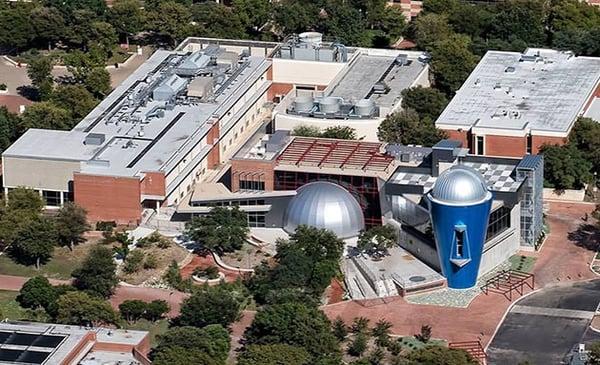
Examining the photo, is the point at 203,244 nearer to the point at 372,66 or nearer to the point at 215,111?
the point at 215,111

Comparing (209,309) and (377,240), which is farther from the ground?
(209,309)

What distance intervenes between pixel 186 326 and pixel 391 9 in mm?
54892

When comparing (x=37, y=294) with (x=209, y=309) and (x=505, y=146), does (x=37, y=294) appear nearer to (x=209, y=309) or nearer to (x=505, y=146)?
(x=209, y=309)

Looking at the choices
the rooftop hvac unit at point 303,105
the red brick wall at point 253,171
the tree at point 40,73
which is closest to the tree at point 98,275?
the red brick wall at point 253,171

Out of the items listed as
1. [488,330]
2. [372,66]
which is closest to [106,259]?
[488,330]

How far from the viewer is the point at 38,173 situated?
336 feet

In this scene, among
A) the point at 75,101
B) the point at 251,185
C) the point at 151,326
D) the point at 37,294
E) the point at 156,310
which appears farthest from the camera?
the point at 75,101

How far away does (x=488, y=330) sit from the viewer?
87.9 m

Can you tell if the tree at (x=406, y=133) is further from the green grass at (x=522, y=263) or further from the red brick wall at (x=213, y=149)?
the green grass at (x=522, y=263)

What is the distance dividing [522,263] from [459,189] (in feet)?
22.0

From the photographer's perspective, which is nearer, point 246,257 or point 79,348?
point 79,348

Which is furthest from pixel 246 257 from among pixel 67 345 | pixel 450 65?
pixel 450 65

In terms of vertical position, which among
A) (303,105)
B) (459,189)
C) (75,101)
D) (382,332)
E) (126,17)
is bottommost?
(382,332)

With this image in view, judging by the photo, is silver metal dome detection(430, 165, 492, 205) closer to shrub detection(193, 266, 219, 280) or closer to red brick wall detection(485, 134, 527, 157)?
shrub detection(193, 266, 219, 280)
